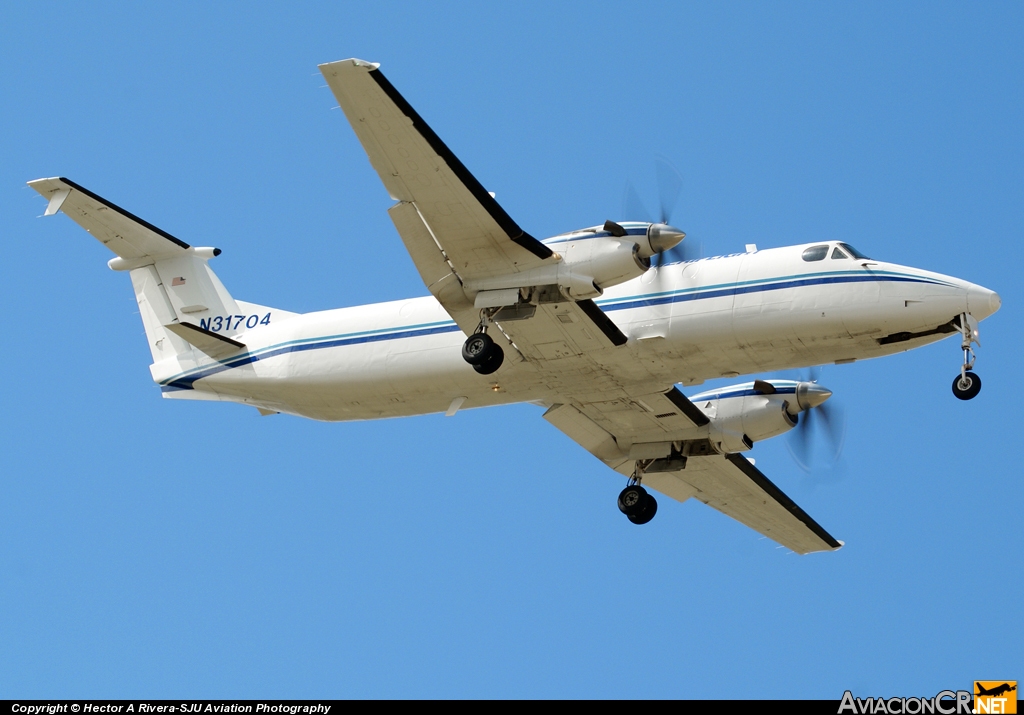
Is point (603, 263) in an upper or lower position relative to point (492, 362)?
upper

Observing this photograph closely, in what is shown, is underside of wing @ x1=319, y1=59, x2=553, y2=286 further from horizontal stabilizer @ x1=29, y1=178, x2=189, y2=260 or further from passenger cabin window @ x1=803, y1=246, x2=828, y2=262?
horizontal stabilizer @ x1=29, y1=178, x2=189, y2=260

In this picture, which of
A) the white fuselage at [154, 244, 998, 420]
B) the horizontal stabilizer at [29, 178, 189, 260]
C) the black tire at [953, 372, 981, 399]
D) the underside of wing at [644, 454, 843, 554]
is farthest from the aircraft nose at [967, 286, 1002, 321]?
the horizontal stabilizer at [29, 178, 189, 260]

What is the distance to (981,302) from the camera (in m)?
19.1

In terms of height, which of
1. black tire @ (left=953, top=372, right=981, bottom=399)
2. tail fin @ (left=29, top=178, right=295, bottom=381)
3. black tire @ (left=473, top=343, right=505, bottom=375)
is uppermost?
tail fin @ (left=29, top=178, right=295, bottom=381)

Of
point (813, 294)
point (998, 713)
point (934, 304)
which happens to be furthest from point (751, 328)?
point (998, 713)

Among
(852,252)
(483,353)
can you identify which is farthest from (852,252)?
(483,353)

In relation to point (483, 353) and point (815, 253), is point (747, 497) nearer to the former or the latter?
point (815, 253)

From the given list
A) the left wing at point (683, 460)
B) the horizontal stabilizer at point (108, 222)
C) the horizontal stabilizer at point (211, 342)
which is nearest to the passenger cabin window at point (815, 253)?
the left wing at point (683, 460)

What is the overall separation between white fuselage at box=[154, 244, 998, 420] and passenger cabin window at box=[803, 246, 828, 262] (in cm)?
9

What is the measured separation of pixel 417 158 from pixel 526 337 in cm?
340

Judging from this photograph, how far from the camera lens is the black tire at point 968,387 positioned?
18625 millimetres

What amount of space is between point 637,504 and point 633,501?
9 cm

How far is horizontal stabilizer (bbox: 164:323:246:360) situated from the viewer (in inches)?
911

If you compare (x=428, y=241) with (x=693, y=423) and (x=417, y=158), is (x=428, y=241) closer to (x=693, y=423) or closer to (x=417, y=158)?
(x=417, y=158)
